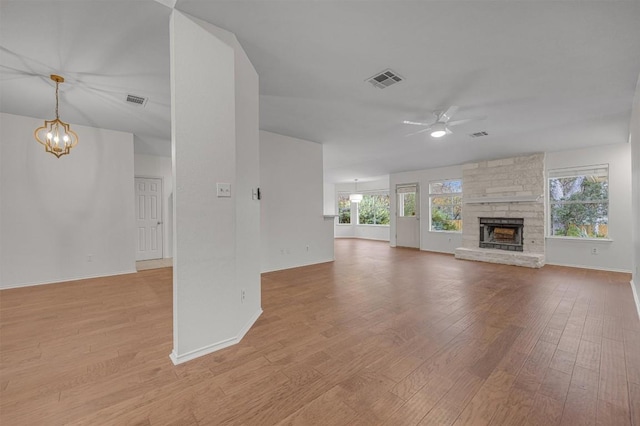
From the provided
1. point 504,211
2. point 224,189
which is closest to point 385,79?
point 224,189

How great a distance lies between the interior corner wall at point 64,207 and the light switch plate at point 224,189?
3.96 m

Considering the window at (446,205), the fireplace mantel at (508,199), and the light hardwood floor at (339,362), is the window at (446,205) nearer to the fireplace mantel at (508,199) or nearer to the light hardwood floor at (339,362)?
the fireplace mantel at (508,199)

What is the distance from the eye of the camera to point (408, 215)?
886cm

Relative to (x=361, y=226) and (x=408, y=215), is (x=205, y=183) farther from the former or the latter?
(x=361, y=226)

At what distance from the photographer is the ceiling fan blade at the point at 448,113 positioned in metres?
3.36

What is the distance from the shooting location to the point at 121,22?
6.68 feet

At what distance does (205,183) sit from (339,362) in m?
1.78

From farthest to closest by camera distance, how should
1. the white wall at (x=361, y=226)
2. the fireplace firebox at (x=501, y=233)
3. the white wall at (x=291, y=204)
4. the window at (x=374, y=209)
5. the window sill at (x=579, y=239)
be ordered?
the window at (x=374, y=209), the white wall at (x=361, y=226), the fireplace firebox at (x=501, y=233), the window sill at (x=579, y=239), the white wall at (x=291, y=204)

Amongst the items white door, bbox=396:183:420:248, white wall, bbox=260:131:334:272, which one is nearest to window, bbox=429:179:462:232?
white door, bbox=396:183:420:248

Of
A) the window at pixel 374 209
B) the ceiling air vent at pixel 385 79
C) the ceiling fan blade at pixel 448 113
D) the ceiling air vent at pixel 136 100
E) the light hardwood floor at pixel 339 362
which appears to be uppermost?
the ceiling air vent at pixel 136 100

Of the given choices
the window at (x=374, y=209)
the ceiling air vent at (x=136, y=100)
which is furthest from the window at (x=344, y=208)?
the ceiling air vent at (x=136, y=100)

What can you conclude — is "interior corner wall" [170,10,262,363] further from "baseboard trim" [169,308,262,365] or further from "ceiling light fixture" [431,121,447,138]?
"ceiling light fixture" [431,121,447,138]

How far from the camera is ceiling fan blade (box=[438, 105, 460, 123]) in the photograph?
336 centimetres

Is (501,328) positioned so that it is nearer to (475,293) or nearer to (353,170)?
(475,293)
